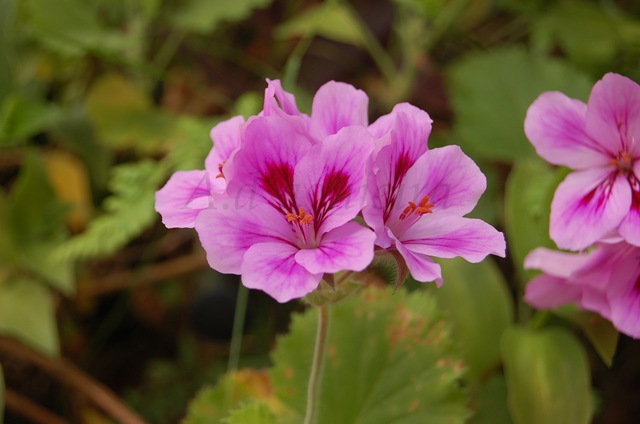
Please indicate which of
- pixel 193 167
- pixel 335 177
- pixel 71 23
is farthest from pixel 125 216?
pixel 335 177


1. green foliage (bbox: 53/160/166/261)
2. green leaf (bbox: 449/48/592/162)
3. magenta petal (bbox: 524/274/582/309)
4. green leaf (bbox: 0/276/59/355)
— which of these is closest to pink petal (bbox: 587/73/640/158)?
magenta petal (bbox: 524/274/582/309)

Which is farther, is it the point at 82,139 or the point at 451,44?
the point at 451,44

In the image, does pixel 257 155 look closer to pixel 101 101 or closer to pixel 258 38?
pixel 101 101

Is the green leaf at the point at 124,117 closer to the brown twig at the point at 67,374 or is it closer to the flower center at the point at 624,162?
the brown twig at the point at 67,374

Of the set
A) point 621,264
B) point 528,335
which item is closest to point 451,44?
point 528,335

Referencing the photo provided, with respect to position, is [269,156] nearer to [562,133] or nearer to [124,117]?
[562,133]

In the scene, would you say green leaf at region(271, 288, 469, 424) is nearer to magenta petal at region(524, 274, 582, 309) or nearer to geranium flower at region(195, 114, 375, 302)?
magenta petal at region(524, 274, 582, 309)
